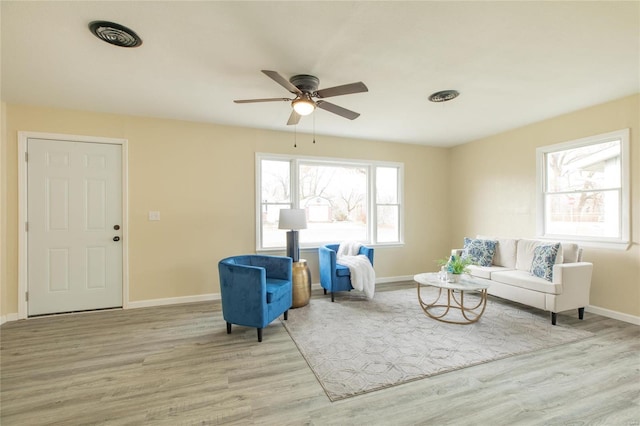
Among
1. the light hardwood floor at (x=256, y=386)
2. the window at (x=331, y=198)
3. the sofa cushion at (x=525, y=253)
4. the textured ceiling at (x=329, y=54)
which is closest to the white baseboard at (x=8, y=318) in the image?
the light hardwood floor at (x=256, y=386)

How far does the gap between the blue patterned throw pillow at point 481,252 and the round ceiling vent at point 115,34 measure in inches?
187

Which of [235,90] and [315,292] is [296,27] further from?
[315,292]

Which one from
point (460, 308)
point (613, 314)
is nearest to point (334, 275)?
point (460, 308)

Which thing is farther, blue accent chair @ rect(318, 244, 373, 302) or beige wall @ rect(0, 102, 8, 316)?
blue accent chair @ rect(318, 244, 373, 302)

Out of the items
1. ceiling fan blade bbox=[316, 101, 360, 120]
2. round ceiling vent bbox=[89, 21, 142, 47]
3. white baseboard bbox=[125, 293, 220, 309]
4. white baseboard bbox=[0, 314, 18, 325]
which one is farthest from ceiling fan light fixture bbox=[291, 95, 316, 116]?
white baseboard bbox=[0, 314, 18, 325]

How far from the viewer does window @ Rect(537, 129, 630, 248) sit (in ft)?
11.6

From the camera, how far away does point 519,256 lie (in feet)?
13.7

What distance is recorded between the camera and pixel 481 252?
4.45 m

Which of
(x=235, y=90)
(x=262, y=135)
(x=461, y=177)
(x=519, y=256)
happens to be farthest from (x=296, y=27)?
(x=461, y=177)

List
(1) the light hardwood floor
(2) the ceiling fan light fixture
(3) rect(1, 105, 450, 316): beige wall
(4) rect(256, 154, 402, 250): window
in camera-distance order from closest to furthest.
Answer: (1) the light hardwood floor
(2) the ceiling fan light fixture
(3) rect(1, 105, 450, 316): beige wall
(4) rect(256, 154, 402, 250): window

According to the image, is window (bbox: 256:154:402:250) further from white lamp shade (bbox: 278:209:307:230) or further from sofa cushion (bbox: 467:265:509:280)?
sofa cushion (bbox: 467:265:509:280)

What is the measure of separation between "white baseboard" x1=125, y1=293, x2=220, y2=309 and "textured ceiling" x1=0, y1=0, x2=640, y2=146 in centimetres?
262

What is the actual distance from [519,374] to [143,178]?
483 centimetres

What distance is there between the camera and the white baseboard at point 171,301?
399 centimetres
